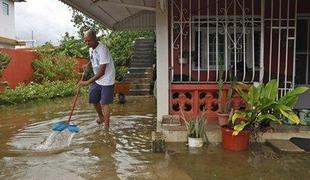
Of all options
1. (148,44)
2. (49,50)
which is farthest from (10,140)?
(148,44)

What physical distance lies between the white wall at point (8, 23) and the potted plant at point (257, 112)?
24.8m

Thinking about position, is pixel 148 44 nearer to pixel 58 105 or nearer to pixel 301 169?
pixel 58 105

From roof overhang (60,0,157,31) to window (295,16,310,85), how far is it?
3006 mm

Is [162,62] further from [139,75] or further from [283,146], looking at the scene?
[139,75]

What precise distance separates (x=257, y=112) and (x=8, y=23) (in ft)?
87.1

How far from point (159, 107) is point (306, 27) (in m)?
3.53

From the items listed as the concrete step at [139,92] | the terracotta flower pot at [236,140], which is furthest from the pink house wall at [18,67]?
the terracotta flower pot at [236,140]

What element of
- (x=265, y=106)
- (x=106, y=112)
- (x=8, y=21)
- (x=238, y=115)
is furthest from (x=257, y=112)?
(x=8, y=21)

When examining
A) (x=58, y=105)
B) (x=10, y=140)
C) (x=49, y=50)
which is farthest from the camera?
(x=49, y=50)

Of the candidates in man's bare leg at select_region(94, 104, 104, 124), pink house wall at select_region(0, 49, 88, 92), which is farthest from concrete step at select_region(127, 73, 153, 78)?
man's bare leg at select_region(94, 104, 104, 124)

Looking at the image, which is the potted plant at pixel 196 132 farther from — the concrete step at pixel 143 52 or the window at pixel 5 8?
the window at pixel 5 8

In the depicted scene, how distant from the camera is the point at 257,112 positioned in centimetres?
568

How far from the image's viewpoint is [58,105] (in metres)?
12.2

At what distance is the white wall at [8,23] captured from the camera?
27703mm
